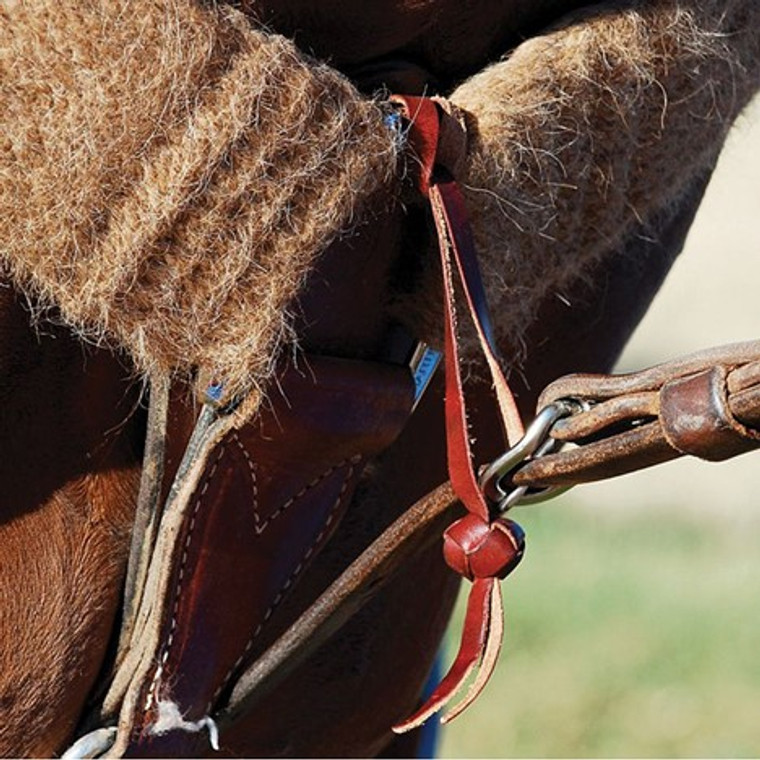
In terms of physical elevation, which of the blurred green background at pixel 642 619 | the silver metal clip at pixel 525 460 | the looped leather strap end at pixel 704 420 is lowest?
the blurred green background at pixel 642 619

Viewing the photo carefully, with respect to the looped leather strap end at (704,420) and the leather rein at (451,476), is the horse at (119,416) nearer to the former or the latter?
the leather rein at (451,476)

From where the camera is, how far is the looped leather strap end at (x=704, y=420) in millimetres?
963

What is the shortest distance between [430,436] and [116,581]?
0.33 metres

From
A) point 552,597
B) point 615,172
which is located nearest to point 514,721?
point 552,597

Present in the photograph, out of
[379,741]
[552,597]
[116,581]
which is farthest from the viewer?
[552,597]

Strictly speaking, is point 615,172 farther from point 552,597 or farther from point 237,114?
point 552,597

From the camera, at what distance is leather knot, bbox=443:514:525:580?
1088 mm

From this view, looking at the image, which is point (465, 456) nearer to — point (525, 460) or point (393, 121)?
point (525, 460)

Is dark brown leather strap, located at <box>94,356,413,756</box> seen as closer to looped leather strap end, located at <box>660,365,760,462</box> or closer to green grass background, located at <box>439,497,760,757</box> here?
looped leather strap end, located at <box>660,365,760,462</box>

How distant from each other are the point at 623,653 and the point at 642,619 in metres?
0.37

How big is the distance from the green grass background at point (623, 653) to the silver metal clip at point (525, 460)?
2.15 metres

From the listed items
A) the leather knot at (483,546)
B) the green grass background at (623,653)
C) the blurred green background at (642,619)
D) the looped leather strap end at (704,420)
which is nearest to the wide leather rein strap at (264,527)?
the leather knot at (483,546)

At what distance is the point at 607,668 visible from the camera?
4.10 metres

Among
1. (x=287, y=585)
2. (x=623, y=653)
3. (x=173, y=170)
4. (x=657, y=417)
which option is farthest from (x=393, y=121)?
(x=623, y=653)
